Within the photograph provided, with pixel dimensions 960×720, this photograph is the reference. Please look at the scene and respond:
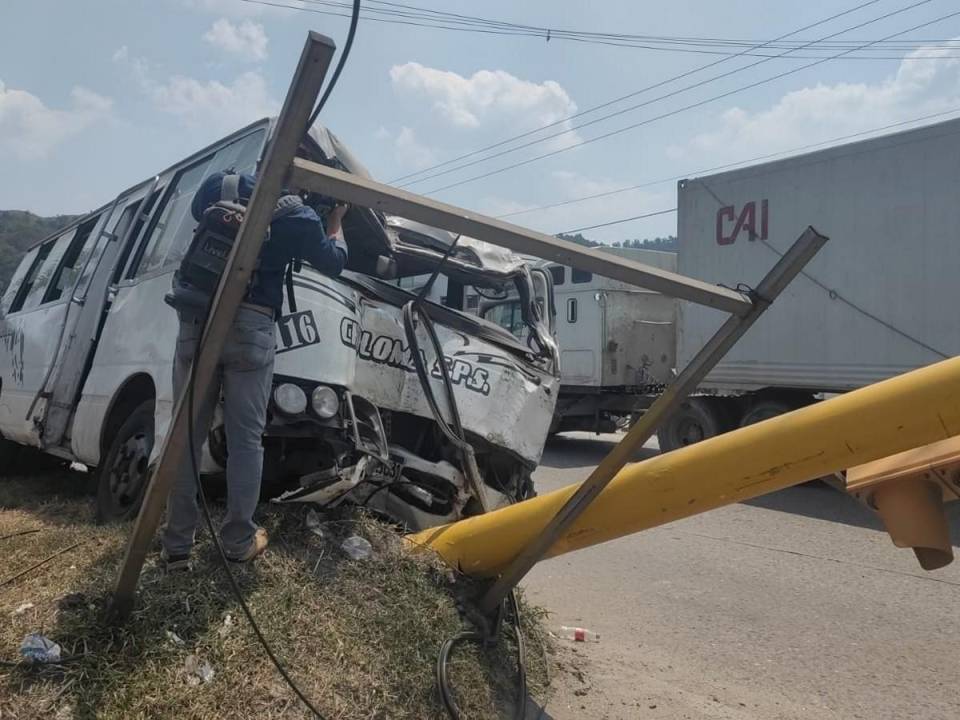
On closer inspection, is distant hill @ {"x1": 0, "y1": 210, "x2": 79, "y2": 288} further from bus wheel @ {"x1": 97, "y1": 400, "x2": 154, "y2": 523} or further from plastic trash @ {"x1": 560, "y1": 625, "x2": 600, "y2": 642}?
plastic trash @ {"x1": 560, "y1": 625, "x2": 600, "y2": 642}

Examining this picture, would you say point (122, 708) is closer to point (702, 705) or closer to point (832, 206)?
point (702, 705)

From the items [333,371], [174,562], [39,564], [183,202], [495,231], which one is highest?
[183,202]

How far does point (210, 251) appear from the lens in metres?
3.04

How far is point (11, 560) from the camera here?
144 inches

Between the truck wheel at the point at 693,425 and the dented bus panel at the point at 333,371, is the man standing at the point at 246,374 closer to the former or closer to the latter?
the dented bus panel at the point at 333,371

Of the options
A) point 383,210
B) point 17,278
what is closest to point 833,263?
point 383,210

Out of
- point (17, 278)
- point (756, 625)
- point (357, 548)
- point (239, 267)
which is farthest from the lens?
point (17, 278)

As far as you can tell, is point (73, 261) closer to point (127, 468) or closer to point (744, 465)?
point (127, 468)

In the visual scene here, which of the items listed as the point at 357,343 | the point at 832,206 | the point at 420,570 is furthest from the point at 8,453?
the point at 832,206

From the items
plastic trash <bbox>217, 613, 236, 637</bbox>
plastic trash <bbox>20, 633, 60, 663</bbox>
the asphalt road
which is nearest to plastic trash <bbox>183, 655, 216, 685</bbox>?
plastic trash <bbox>217, 613, 236, 637</bbox>

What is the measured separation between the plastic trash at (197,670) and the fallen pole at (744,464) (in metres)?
1.23

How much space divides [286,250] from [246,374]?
53 cm

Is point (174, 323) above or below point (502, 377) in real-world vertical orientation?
below

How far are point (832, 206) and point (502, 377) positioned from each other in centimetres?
631
